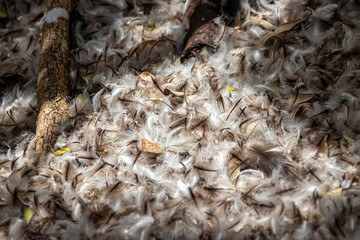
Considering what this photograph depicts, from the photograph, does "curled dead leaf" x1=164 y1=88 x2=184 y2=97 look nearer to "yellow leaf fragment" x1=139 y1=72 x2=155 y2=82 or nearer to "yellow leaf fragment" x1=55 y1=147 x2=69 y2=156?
"yellow leaf fragment" x1=139 y1=72 x2=155 y2=82

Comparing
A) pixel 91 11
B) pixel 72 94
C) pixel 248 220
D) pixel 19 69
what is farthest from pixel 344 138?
pixel 19 69

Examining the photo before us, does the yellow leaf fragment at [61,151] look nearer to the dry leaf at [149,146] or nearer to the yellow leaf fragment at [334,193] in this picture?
the dry leaf at [149,146]

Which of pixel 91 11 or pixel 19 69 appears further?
pixel 91 11

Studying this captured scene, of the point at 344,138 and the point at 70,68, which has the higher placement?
the point at 70,68

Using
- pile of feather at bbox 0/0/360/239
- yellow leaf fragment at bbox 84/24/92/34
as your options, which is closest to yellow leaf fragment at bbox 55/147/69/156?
pile of feather at bbox 0/0/360/239

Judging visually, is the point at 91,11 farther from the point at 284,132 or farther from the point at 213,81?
the point at 284,132

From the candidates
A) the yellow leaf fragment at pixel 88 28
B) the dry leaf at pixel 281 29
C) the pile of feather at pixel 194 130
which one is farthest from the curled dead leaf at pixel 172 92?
the yellow leaf fragment at pixel 88 28

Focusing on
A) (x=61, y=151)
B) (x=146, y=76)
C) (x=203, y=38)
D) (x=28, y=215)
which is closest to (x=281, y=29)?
(x=203, y=38)
